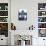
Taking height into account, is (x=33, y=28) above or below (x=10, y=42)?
above

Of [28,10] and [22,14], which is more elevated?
[28,10]

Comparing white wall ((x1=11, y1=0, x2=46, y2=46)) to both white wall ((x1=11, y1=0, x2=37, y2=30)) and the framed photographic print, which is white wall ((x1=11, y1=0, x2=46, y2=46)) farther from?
the framed photographic print

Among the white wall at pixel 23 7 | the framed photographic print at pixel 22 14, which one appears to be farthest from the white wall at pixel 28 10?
the framed photographic print at pixel 22 14

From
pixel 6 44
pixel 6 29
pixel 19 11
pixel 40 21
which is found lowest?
pixel 6 44

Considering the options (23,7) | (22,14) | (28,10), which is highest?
(23,7)

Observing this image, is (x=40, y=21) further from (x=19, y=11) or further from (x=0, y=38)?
(x=0, y=38)

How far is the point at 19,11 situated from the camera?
6.43 metres

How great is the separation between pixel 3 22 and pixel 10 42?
1123 mm

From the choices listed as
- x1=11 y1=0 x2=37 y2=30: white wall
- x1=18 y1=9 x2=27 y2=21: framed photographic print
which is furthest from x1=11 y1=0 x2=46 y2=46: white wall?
x1=18 y1=9 x2=27 y2=21: framed photographic print

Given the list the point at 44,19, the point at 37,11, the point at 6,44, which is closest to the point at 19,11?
the point at 37,11

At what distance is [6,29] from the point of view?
661 centimetres

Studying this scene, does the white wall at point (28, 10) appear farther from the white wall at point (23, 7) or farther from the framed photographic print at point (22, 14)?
the framed photographic print at point (22, 14)

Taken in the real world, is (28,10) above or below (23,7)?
below

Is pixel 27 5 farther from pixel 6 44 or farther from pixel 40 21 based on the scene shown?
pixel 6 44
